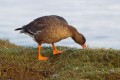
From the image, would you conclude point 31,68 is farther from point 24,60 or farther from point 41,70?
point 24,60

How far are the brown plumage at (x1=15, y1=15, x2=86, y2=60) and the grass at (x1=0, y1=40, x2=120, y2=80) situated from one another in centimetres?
48

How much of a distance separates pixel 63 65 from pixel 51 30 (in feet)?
4.79

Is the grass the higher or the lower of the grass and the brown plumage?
the lower

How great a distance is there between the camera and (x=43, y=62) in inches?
465

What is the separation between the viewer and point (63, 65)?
37.3 ft

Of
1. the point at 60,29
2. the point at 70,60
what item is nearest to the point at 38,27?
the point at 60,29

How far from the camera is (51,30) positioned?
12.4 m

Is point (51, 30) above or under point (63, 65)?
above

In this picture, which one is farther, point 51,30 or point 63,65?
point 51,30

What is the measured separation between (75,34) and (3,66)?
10.5ft

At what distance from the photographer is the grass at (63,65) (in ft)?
31.6

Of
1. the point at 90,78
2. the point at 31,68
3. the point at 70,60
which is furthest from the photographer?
the point at 70,60

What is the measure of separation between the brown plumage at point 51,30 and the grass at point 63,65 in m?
0.48

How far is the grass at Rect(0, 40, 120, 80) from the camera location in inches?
379
